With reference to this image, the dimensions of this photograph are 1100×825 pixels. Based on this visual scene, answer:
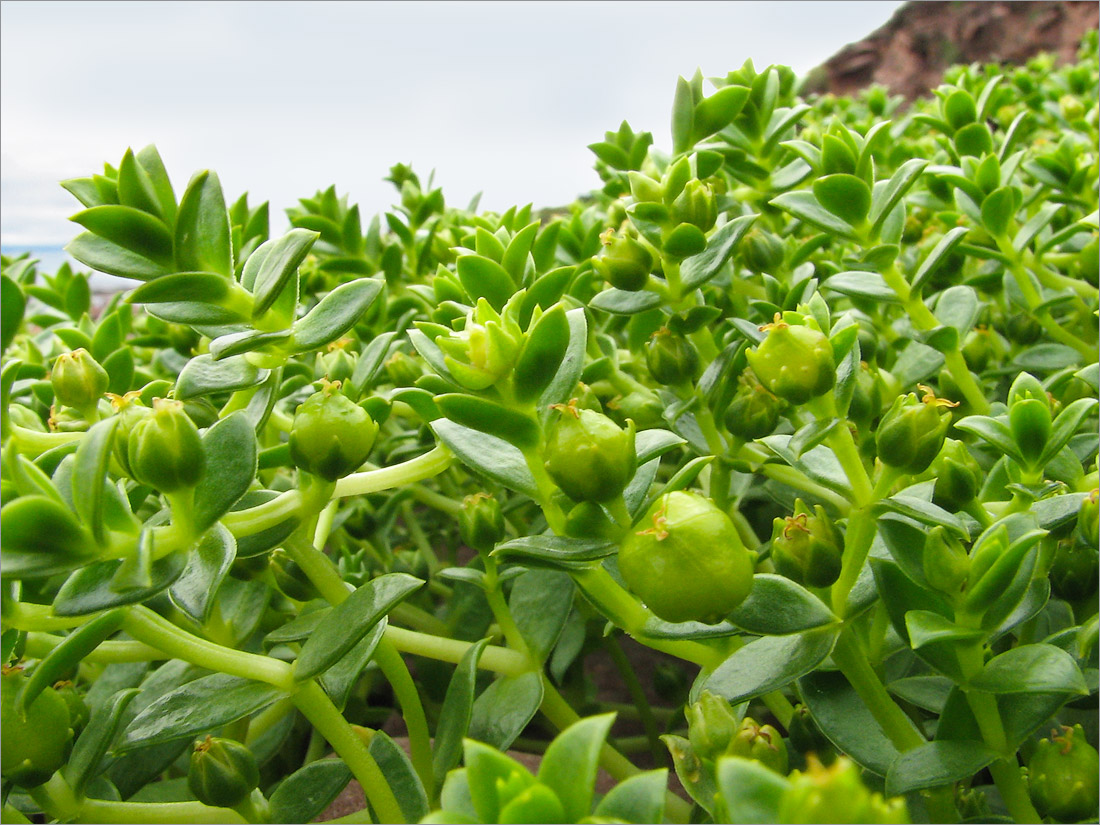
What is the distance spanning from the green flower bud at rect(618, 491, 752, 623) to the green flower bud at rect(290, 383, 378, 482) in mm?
292

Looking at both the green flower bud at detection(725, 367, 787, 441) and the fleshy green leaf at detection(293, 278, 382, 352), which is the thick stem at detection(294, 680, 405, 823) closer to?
the fleshy green leaf at detection(293, 278, 382, 352)

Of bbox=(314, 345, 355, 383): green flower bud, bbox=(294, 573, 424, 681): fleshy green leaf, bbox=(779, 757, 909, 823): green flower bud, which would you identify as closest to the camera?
bbox=(779, 757, 909, 823): green flower bud

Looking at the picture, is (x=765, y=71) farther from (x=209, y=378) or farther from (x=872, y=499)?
(x=209, y=378)

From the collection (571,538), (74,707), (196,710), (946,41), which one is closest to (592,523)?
(571,538)

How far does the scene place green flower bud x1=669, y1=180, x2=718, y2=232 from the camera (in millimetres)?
1027

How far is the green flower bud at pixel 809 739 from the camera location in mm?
855

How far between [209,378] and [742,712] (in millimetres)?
601

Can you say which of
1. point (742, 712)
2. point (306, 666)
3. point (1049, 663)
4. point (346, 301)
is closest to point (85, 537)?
point (306, 666)

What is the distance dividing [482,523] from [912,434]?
1.62 ft

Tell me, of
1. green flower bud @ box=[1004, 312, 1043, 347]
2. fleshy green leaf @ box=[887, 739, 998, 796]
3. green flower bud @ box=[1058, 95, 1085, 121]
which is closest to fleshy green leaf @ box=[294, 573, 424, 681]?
fleshy green leaf @ box=[887, 739, 998, 796]

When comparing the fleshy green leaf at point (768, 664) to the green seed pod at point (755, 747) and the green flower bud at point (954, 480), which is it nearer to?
the green seed pod at point (755, 747)

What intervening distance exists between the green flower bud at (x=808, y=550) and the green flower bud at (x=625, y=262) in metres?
0.38

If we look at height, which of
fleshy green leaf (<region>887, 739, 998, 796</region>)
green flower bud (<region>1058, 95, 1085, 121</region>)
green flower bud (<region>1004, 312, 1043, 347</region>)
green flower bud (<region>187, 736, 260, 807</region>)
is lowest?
green flower bud (<region>187, 736, 260, 807</region>)

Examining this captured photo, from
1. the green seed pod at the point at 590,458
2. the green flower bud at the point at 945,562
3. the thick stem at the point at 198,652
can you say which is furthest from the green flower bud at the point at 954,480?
the thick stem at the point at 198,652
